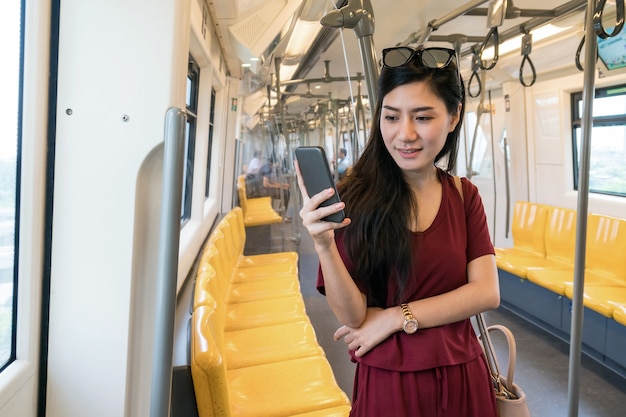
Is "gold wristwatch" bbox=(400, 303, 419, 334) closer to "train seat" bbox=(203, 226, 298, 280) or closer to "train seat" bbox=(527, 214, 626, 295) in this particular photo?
"train seat" bbox=(203, 226, 298, 280)

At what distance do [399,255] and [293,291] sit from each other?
2489mm

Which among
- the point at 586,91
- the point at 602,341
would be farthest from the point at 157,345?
the point at 602,341

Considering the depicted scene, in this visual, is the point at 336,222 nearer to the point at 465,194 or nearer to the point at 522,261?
the point at 465,194

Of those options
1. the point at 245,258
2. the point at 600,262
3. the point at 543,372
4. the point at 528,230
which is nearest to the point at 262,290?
the point at 245,258

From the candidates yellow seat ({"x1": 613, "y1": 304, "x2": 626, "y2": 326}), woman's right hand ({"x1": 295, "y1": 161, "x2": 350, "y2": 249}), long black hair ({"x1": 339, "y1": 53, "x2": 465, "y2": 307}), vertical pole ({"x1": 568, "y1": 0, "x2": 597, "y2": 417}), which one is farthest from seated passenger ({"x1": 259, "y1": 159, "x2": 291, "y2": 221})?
woman's right hand ({"x1": 295, "y1": 161, "x2": 350, "y2": 249})

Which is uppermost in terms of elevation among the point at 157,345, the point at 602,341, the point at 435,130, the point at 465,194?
the point at 435,130

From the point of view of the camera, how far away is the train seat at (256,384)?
136cm

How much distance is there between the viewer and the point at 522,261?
4395mm

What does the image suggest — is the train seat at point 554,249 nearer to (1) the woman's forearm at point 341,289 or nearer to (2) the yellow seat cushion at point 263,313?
(2) the yellow seat cushion at point 263,313

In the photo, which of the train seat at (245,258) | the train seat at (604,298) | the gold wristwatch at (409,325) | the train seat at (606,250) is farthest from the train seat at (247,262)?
the train seat at (606,250)

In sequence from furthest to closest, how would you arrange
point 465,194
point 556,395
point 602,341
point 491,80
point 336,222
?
point 491,80 → point 602,341 → point 556,395 → point 465,194 → point 336,222

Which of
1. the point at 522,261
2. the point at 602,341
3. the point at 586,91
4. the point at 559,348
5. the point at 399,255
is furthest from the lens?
the point at 522,261

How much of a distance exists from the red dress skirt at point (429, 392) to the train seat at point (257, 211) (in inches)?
209

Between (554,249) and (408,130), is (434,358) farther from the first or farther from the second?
(554,249)
